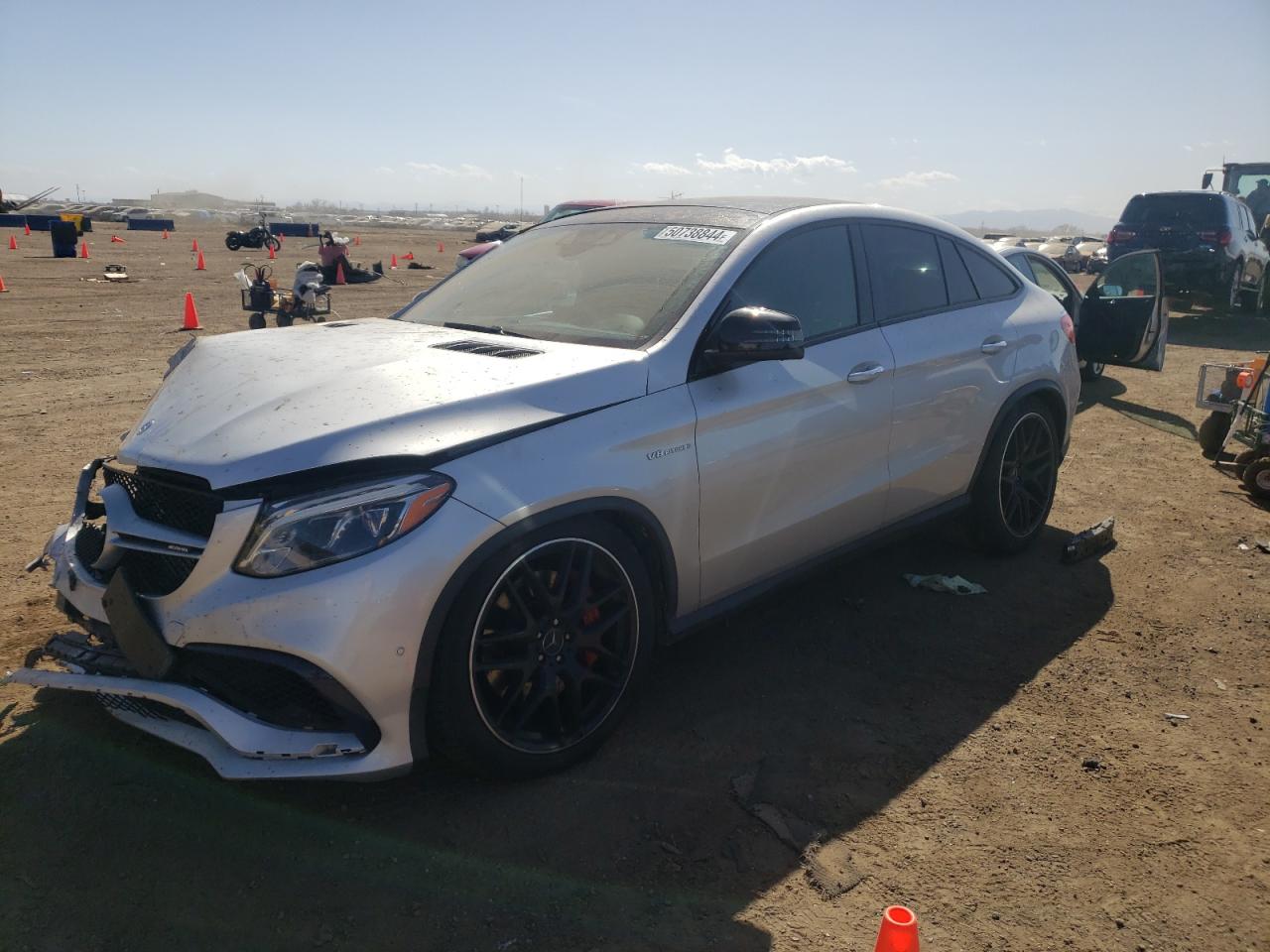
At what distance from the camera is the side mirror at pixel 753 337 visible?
334 cm

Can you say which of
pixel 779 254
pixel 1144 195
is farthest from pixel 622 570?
pixel 1144 195

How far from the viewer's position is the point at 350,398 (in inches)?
115

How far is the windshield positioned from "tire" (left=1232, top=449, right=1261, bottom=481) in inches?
190

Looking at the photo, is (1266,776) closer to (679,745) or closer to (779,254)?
(679,745)

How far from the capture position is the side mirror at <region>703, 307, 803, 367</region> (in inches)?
131

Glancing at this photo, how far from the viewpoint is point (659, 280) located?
12.2 feet

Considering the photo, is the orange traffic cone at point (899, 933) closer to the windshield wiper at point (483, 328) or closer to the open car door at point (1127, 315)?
the windshield wiper at point (483, 328)

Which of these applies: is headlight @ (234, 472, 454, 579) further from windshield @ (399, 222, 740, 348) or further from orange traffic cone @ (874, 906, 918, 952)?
orange traffic cone @ (874, 906, 918, 952)

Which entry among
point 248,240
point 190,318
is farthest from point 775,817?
point 248,240

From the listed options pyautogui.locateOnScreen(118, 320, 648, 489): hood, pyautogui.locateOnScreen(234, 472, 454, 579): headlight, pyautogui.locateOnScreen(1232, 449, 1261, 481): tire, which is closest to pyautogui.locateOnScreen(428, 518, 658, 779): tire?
pyautogui.locateOnScreen(234, 472, 454, 579): headlight

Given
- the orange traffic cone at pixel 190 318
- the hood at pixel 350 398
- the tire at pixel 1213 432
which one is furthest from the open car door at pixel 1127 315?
the orange traffic cone at pixel 190 318

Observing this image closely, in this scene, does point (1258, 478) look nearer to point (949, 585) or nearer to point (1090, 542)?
point (1090, 542)

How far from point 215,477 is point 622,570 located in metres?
1.27

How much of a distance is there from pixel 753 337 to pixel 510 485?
105 cm
